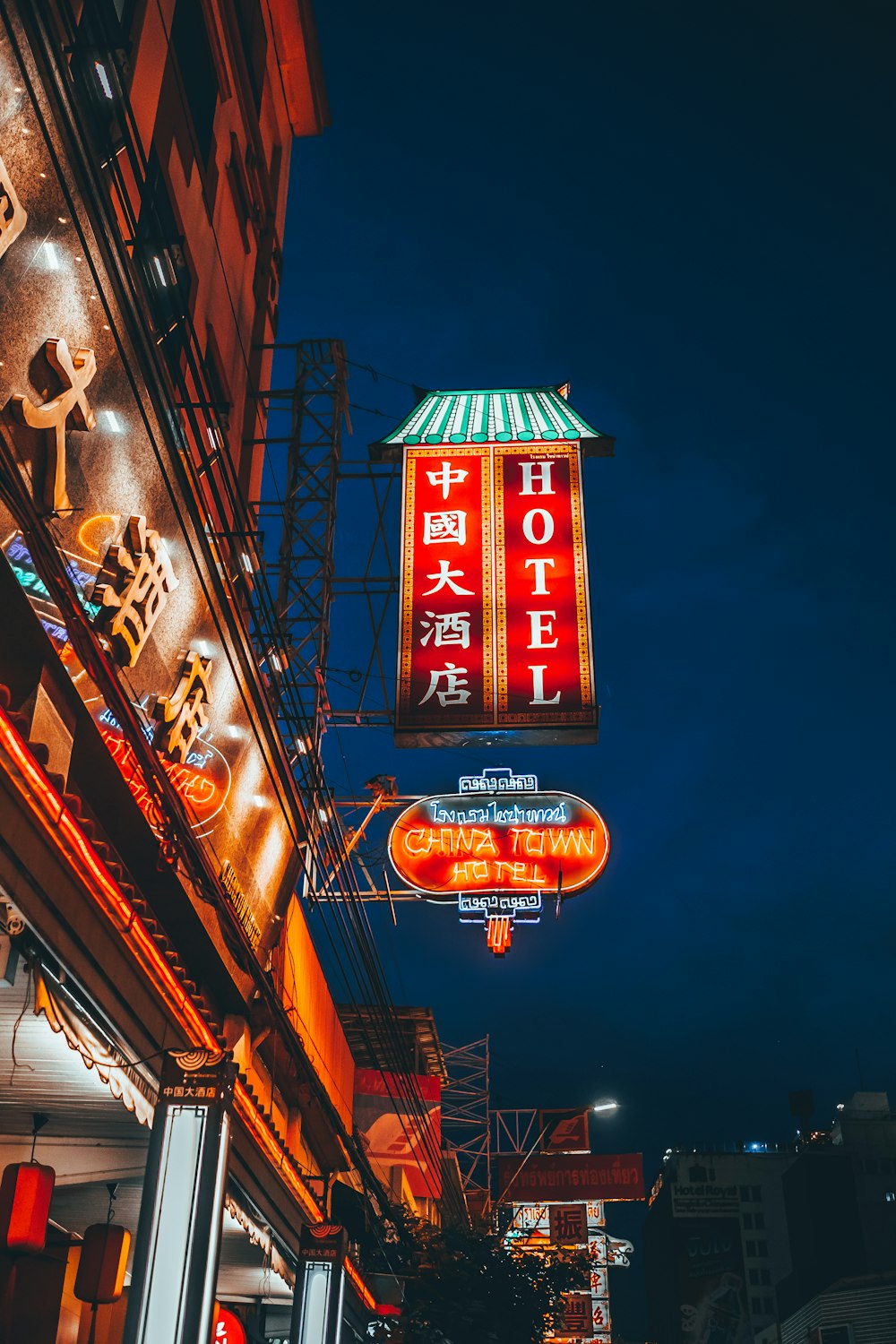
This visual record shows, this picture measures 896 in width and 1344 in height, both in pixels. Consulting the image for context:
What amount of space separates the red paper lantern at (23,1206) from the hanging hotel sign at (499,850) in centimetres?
912

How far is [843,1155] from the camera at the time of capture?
235ft

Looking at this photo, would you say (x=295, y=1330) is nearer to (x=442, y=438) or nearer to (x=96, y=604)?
(x=96, y=604)

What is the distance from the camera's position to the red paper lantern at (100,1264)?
11562mm

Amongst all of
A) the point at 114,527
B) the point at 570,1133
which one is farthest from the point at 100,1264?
the point at 570,1133

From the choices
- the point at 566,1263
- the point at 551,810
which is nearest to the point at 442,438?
the point at 551,810

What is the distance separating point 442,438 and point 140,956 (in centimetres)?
1083

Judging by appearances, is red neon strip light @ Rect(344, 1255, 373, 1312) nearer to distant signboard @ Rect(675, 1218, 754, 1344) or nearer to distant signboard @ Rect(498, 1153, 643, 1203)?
distant signboard @ Rect(498, 1153, 643, 1203)

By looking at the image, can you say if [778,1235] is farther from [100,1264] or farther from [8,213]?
[8,213]

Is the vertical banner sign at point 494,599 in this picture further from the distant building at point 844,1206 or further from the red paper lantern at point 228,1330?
the distant building at point 844,1206

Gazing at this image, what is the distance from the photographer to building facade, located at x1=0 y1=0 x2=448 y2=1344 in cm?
830

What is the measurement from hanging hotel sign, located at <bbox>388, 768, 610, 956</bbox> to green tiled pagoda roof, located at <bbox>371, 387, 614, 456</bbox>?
5.58 meters

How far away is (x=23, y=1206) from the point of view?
9.65 m

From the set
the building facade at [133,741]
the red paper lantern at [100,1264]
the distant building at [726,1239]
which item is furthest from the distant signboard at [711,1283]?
the red paper lantern at [100,1264]

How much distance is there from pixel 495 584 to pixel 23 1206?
9.21m
